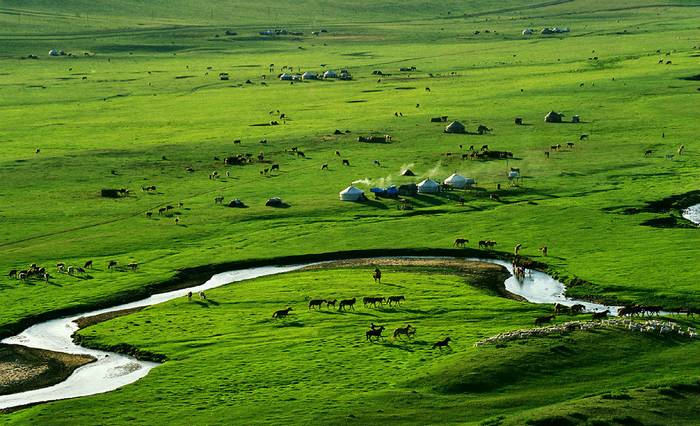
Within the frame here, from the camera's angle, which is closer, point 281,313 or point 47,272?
point 281,313

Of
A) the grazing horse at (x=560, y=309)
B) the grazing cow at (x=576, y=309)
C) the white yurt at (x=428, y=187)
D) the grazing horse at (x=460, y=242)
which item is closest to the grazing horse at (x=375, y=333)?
the grazing horse at (x=560, y=309)

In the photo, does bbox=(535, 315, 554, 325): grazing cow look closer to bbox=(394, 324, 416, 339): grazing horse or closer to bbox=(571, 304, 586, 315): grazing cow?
bbox=(571, 304, 586, 315): grazing cow

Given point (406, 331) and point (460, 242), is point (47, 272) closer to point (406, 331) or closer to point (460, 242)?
point (460, 242)

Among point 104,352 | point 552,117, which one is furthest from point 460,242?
point 552,117

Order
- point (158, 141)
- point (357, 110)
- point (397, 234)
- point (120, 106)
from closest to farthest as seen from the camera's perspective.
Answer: point (397, 234) < point (158, 141) < point (357, 110) < point (120, 106)

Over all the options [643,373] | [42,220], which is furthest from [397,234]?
[643,373]

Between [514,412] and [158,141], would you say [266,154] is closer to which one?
[158,141]
